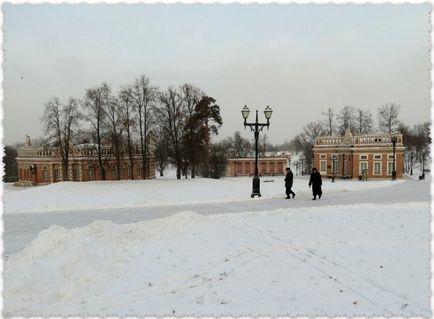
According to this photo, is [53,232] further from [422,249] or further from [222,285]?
[422,249]

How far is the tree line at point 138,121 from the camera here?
36812mm

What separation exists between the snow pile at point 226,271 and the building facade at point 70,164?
32.9 m

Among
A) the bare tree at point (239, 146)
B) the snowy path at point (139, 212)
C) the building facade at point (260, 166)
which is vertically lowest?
the building facade at point (260, 166)

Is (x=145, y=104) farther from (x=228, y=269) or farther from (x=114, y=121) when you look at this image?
(x=228, y=269)

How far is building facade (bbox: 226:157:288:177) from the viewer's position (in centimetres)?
5869

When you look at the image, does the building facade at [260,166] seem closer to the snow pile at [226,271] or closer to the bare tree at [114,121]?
the bare tree at [114,121]

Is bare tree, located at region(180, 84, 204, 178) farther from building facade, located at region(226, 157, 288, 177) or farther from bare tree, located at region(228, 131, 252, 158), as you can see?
bare tree, located at region(228, 131, 252, 158)

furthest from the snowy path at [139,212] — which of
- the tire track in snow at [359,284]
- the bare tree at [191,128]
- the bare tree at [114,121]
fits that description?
the bare tree at [114,121]

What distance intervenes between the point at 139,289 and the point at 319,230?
5384mm

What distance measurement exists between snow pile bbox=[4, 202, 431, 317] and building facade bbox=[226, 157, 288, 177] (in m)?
48.6

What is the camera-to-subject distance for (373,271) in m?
6.42

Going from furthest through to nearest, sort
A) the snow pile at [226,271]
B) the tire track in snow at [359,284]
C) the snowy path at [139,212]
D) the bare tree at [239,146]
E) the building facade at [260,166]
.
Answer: the bare tree at [239,146] → the building facade at [260,166] → the snowy path at [139,212] → the snow pile at [226,271] → the tire track in snow at [359,284]

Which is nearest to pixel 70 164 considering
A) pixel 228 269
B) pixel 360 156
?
pixel 360 156

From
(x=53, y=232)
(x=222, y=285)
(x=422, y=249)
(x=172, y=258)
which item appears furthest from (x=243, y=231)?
(x=53, y=232)
